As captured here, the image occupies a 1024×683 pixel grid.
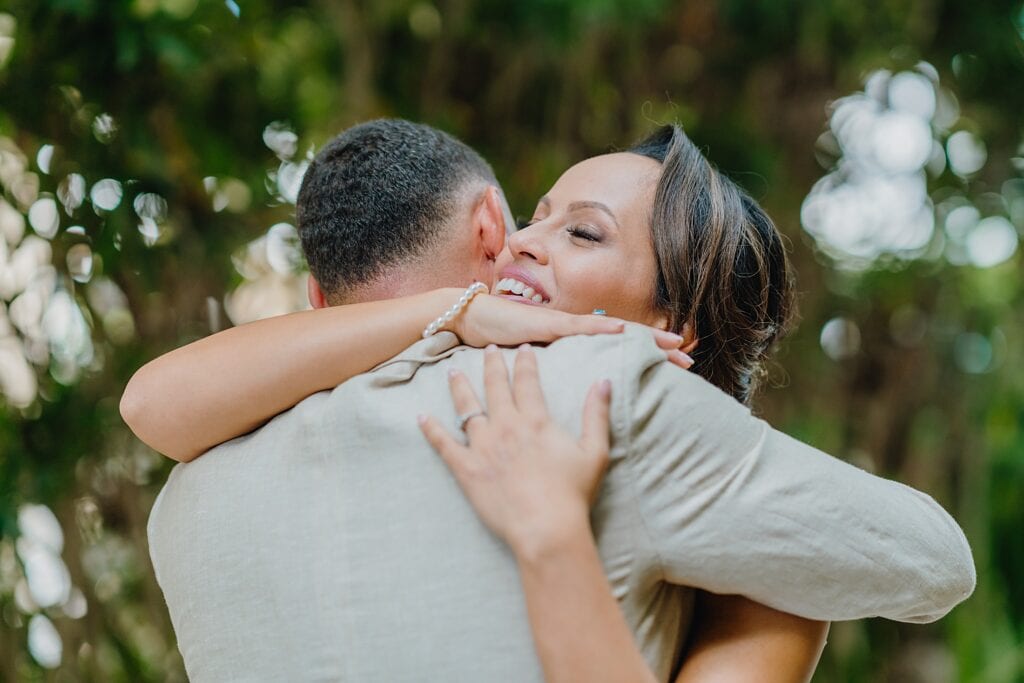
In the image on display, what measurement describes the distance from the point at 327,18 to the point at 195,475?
258 cm

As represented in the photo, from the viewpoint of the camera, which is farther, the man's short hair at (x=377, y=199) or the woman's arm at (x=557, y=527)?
the man's short hair at (x=377, y=199)

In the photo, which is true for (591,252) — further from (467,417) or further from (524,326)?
(467,417)

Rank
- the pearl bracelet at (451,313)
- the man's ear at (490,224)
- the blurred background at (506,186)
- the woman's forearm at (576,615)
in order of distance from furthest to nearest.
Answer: the blurred background at (506,186) → the man's ear at (490,224) → the pearl bracelet at (451,313) → the woman's forearm at (576,615)

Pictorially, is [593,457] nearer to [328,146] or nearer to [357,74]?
[328,146]

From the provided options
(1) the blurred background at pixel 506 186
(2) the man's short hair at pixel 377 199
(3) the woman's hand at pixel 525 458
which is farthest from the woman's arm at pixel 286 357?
(1) the blurred background at pixel 506 186

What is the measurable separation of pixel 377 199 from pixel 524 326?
0.39 meters

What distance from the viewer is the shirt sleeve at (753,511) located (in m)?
1.01

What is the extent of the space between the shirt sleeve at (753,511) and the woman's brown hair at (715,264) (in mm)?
397

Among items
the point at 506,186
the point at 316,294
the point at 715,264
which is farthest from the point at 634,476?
the point at 506,186

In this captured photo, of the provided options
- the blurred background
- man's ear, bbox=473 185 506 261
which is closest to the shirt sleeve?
man's ear, bbox=473 185 506 261

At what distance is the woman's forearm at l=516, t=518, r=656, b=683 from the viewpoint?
97cm

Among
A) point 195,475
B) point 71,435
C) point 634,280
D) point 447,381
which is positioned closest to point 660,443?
point 447,381

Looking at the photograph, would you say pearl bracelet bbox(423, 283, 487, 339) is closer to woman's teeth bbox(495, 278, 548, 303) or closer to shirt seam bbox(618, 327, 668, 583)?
woman's teeth bbox(495, 278, 548, 303)

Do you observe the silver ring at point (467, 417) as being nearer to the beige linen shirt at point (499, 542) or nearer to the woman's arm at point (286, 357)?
the beige linen shirt at point (499, 542)
